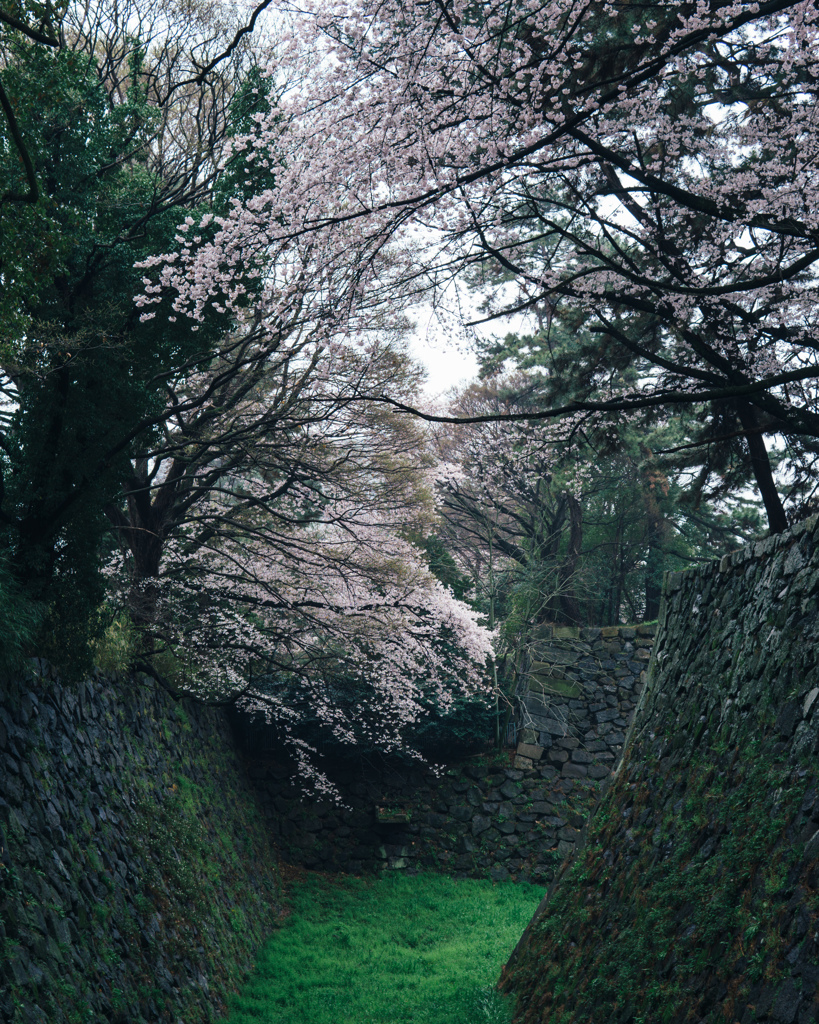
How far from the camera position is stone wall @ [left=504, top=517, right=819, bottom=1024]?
9.71ft

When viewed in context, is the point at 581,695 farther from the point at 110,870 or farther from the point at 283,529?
the point at 110,870

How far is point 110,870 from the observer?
5438 millimetres

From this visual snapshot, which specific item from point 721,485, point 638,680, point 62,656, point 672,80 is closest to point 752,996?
point 62,656

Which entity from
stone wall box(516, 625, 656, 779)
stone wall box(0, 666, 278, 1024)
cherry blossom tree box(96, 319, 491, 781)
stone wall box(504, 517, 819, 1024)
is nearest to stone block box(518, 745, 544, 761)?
stone wall box(516, 625, 656, 779)

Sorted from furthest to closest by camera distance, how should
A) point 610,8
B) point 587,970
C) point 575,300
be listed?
point 575,300
point 610,8
point 587,970

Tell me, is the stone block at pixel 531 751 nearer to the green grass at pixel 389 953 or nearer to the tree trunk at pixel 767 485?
the green grass at pixel 389 953

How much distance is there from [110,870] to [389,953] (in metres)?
4.77

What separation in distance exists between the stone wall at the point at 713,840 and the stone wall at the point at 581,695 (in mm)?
8259

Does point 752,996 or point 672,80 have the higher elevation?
point 672,80

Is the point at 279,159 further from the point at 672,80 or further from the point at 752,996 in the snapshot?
the point at 752,996

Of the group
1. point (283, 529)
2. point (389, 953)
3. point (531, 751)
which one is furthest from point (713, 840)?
point (531, 751)

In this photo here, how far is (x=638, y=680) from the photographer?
14984 mm

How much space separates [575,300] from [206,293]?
3.69 metres

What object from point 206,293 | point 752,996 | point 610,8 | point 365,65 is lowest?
point 752,996
